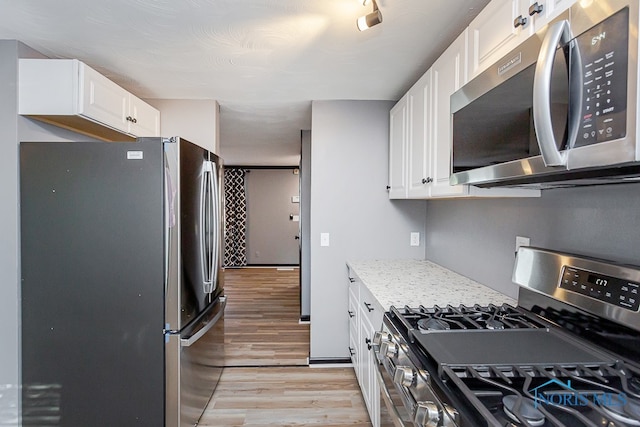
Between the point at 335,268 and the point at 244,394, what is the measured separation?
1.18m

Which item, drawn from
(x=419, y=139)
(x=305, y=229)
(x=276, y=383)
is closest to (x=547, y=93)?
(x=419, y=139)

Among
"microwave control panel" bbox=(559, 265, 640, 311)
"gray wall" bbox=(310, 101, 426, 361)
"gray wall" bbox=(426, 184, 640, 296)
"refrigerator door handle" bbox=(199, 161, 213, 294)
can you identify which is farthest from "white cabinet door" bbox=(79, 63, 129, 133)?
"microwave control panel" bbox=(559, 265, 640, 311)

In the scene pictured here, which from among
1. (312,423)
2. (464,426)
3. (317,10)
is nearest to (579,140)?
(464,426)

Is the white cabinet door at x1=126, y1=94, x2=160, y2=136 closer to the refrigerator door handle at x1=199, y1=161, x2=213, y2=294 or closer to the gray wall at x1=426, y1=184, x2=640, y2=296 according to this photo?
the refrigerator door handle at x1=199, y1=161, x2=213, y2=294

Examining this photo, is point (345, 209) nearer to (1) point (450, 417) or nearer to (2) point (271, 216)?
(1) point (450, 417)

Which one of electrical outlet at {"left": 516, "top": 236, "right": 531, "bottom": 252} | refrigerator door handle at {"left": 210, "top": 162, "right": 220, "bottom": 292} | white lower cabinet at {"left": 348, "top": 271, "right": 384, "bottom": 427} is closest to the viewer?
electrical outlet at {"left": 516, "top": 236, "right": 531, "bottom": 252}

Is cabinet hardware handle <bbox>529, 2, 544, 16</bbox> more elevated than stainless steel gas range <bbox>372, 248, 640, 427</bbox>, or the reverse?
cabinet hardware handle <bbox>529, 2, 544, 16</bbox>

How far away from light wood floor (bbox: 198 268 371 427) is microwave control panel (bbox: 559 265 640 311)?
1562 millimetres

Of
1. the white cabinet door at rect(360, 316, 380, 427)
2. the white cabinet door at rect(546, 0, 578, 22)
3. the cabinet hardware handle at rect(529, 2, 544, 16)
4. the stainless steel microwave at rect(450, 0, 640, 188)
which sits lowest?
the white cabinet door at rect(360, 316, 380, 427)

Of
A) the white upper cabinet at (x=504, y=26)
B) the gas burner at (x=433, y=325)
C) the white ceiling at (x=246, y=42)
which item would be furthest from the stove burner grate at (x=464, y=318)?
the white ceiling at (x=246, y=42)

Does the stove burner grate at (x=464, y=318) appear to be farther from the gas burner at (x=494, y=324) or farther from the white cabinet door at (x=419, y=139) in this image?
the white cabinet door at (x=419, y=139)

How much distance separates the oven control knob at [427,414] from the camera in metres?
0.86

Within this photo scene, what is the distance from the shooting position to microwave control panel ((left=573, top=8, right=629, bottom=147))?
68 cm

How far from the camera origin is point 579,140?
77 cm
